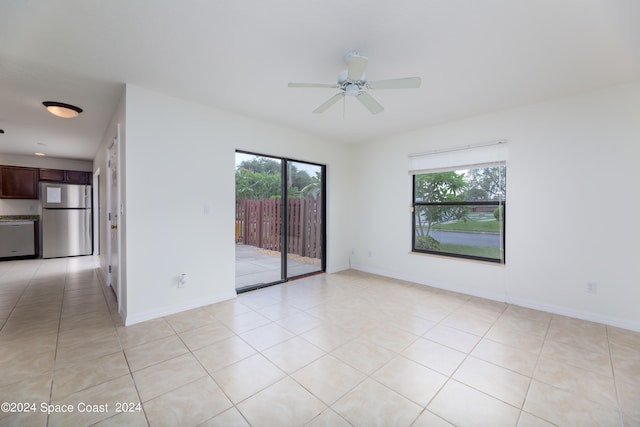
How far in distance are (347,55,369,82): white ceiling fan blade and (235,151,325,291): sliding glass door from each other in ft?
7.14

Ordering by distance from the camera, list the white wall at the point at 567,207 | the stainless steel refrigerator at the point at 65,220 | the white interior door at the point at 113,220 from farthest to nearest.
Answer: the stainless steel refrigerator at the point at 65,220, the white interior door at the point at 113,220, the white wall at the point at 567,207

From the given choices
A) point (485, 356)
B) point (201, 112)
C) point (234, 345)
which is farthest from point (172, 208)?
point (485, 356)

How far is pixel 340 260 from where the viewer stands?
502 cm

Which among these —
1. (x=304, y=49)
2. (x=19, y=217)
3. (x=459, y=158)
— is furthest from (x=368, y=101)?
(x=19, y=217)

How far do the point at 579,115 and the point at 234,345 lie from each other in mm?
4198

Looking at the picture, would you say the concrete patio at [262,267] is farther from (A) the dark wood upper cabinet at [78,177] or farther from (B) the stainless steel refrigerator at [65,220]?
(A) the dark wood upper cabinet at [78,177]

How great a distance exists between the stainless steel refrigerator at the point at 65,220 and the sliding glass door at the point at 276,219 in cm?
448

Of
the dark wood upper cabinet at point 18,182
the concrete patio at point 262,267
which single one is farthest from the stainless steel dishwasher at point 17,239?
the concrete patio at point 262,267

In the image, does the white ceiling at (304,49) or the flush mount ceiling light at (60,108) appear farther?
the flush mount ceiling light at (60,108)

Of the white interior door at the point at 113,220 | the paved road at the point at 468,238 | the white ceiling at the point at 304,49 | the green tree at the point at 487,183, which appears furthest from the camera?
the paved road at the point at 468,238

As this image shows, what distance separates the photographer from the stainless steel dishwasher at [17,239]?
5559 millimetres

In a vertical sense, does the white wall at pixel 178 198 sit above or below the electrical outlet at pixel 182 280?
above

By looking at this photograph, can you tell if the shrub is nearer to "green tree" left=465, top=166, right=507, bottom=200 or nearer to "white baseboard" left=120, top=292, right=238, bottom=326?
"green tree" left=465, top=166, right=507, bottom=200

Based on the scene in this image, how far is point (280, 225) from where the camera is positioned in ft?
14.1
